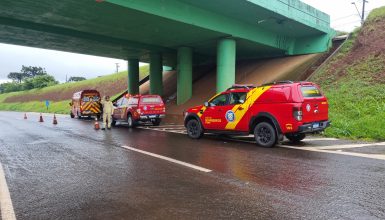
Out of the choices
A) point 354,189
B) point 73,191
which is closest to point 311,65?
point 354,189

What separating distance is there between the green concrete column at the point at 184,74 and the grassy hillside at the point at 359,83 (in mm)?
9904

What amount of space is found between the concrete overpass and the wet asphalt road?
9.48 metres

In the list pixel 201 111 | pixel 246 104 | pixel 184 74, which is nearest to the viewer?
pixel 246 104

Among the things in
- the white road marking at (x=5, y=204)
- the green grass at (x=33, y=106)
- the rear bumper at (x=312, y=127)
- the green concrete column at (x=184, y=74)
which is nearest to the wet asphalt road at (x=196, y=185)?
the white road marking at (x=5, y=204)

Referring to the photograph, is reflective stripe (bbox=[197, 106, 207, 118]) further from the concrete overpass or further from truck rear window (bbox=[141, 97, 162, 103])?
truck rear window (bbox=[141, 97, 162, 103])

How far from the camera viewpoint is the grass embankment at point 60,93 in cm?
5072

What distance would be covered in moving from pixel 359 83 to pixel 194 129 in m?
10.5

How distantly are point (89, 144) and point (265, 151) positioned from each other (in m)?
5.79

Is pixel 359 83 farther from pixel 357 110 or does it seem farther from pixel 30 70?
pixel 30 70

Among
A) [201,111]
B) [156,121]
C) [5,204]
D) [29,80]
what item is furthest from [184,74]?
[29,80]

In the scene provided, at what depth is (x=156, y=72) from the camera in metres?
30.8

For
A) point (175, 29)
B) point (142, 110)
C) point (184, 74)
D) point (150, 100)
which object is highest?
point (175, 29)

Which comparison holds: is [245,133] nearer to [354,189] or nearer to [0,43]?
[354,189]

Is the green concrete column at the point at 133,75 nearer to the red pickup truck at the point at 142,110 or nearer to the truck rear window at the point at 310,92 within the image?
the red pickup truck at the point at 142,110
